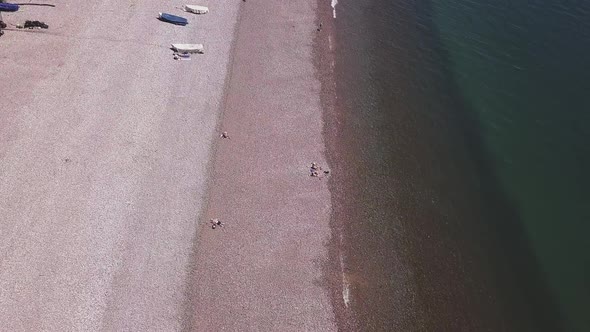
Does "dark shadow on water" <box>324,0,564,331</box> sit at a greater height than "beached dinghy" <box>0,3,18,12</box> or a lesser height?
lesser

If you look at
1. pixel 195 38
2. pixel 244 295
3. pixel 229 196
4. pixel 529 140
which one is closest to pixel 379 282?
pixel 244 295

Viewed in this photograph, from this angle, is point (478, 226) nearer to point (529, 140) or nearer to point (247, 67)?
point (529, 140)

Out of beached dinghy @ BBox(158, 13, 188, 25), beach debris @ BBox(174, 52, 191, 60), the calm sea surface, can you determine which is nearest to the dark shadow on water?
the calm sea surface

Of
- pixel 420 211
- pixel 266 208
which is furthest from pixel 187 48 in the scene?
pixel 420 211

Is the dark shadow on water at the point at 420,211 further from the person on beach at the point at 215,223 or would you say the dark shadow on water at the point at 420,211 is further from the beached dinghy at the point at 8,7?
the beached dinghy at the point at 8,7

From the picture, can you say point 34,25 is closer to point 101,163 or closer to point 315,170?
point 101,163

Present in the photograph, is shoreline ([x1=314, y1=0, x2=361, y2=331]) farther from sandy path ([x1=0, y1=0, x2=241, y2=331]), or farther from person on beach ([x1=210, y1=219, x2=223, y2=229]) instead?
sandy path ([x1=0, y1=0, x2=241, y2=331])

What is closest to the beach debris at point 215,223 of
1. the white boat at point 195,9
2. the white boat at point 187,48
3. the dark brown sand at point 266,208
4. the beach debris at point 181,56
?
the dark brown sand at point 266,208
